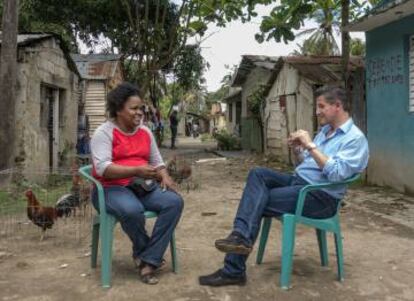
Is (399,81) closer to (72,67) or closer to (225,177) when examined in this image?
(225,177)

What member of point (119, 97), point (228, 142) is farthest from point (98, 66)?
point (119, 97)

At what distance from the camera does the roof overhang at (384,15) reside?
7.84 meters

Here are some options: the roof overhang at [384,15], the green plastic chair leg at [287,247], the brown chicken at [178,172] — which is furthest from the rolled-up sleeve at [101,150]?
the roof overhang at [384,15]

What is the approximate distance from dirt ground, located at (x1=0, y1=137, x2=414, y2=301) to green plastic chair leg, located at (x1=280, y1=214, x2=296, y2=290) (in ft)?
0.32

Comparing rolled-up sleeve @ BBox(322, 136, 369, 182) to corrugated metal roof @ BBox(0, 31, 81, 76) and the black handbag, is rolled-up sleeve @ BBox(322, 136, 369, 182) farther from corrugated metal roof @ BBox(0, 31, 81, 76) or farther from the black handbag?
corrugated metal roof @ BBox(0, 31, 81, 76)

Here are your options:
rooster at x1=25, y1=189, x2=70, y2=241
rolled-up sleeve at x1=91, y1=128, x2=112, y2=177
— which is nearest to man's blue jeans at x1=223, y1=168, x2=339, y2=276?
rolled-up sleeve at x1=91, y1=128, x2=112, y2=177

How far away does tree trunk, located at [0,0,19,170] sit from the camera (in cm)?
884

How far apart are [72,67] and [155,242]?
9.82 metres

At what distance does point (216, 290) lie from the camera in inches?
152

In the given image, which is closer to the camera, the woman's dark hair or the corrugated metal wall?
the woman's dark hair

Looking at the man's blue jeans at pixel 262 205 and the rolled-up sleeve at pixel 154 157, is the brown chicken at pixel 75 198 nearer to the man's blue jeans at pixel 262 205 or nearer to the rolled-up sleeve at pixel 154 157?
the rolled-up sleeve at pixel 154 157

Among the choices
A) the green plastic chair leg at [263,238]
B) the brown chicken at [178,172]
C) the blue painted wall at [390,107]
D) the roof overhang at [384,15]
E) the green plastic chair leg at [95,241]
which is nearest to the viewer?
the green plastic chair leg at [95,241]

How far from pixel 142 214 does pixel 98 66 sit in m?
15.9

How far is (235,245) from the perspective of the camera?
371 centimetres
